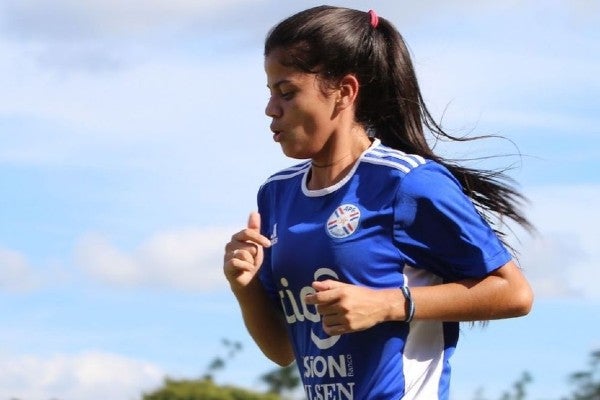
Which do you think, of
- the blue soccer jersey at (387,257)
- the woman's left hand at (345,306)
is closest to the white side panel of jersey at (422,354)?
the blue soccer jersey at (387,257)

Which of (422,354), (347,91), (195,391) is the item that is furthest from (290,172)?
(195,391)

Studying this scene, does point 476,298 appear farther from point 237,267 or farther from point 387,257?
point 237,267

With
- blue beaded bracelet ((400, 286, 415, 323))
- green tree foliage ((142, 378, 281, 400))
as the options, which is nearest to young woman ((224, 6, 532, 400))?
blue beaded bracelet ((400, 286, 415, 323))

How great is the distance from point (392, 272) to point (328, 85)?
1.97 feet

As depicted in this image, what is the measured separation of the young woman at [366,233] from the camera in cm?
425

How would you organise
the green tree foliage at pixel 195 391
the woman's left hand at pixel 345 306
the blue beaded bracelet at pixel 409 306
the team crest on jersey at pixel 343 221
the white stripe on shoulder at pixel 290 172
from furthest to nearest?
the green tree foliage at pixel 195 391 → the white stripe on shoulder at pixel 290 172 → the team crest on jersey at pixel 343 221 → the blue beaded bracelet at pixel 409 306 → the woman's left hand at pixel 345 306

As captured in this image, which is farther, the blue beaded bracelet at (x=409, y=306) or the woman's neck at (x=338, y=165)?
the woman's neck at (x=338, y=165)

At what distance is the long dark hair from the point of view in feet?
14.4

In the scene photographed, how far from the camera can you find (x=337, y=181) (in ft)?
14.6

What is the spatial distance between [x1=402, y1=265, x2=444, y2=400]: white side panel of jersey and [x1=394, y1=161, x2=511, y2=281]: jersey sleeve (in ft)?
0.24

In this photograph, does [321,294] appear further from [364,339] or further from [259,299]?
[259,299]

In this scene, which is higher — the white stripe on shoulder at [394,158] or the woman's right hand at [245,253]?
the white stripe on shoulder at [394,158]

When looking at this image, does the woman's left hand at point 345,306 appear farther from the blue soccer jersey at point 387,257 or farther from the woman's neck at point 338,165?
the woman's neck at point 338,165

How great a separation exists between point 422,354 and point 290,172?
2.54ft
